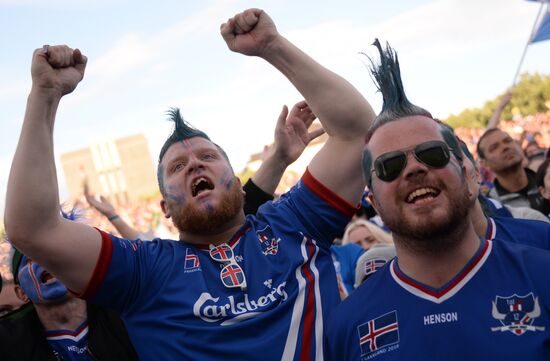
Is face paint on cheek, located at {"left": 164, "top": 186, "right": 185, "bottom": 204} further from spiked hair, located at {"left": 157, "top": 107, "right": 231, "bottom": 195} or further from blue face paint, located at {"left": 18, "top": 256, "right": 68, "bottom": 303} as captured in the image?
blue face paint, located at {"left": 18, "top": 256, "right": 68, "bottom": 303}

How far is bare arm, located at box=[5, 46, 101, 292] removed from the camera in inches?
84.9

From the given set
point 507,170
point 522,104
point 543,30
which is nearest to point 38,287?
point 507,170

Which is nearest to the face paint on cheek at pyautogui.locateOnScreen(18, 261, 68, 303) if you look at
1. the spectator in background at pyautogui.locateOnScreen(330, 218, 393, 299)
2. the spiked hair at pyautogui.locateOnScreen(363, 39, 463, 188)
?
the spiked hair at pyautogui.locateOnScreen(363, 39, 463, 188)

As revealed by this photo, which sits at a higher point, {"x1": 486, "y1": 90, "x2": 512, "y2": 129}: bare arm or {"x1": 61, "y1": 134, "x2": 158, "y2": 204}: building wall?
{"x1": 61, "y1": 134, "x2": 158, "y2": 204}: building wall

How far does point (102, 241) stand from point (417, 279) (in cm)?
116

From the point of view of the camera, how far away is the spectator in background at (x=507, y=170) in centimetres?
520

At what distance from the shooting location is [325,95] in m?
2.54

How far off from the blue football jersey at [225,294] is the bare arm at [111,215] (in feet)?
7.28

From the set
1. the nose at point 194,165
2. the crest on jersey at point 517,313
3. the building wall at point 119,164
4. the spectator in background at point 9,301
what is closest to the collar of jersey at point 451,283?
the crest on jersey at point 517,313

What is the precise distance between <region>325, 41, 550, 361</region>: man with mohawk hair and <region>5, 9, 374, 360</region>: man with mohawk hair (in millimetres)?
358

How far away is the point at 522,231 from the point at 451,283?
2.00 feet

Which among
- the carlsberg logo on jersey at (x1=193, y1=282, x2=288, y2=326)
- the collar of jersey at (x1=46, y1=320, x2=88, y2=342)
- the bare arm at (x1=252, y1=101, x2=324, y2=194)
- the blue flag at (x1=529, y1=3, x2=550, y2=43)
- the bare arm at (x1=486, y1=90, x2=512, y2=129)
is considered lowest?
the collar of jersey at (x1=46, y1=320, x2=88, y2=342)

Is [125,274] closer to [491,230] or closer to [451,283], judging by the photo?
[451,283]

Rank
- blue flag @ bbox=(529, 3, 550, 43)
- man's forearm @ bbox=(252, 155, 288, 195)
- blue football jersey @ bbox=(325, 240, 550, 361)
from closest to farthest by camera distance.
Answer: blue football jersey @ bbox=(325, 240, 550, 361) → man's forearm @ bbox=(252, 155, 288, 195) → blue flag @ bbox=(529, 3, 550, 43)
